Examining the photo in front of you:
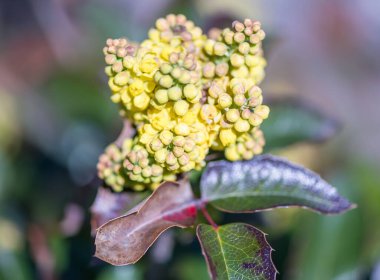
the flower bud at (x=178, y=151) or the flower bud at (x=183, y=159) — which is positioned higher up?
the flower bud at (x=178, y=151)

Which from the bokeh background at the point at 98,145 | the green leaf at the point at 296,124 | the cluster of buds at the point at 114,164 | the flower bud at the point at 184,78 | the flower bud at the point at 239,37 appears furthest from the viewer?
the bokeh background at the point at 98,145

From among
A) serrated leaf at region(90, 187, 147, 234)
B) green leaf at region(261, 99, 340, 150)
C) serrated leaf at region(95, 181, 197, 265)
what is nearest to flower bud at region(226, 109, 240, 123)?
serrated leaf at region(95, 181, 197, 265)

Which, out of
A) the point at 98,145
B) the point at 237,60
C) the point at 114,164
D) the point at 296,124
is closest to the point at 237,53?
→ the point at 237,60

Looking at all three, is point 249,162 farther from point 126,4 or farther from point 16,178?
point 126,4

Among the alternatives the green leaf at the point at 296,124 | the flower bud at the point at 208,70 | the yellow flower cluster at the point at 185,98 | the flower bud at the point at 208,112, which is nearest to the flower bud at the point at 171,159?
the yellow flower cluster at the point at 185,98

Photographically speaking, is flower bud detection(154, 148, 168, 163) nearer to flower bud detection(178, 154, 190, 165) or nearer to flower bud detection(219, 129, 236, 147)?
flower bud detection(178, 154, 190, 165)

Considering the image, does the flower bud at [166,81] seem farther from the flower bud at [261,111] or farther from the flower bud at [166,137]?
the flower bud at [261,111]
